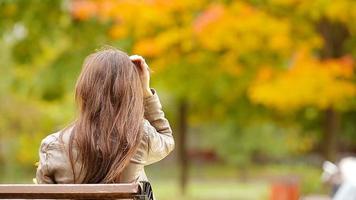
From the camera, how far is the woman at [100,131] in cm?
346

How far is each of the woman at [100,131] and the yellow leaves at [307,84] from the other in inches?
462

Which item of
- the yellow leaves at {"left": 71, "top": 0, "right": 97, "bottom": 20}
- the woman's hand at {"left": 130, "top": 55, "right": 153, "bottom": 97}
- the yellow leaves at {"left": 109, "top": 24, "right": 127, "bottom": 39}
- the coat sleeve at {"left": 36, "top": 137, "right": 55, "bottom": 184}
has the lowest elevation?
the coat sleeve at {"left": 36, "top": 137, "right": 55, "bottom": 184}

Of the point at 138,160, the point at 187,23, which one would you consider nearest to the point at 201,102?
the point at 187,23

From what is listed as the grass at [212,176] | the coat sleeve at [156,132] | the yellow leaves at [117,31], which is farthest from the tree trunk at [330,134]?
the coat sleeve at [156,132]

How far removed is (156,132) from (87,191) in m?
0.44

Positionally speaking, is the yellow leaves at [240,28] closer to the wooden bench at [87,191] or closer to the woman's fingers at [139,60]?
the woman's fingers at [139,60]

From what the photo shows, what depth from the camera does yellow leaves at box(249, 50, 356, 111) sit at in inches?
598

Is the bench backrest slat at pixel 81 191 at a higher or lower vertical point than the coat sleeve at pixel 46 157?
lower

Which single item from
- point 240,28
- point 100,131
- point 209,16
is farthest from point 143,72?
point 240,28

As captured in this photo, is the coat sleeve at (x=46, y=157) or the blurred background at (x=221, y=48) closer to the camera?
the coat sleeve at (x=46, y=157)

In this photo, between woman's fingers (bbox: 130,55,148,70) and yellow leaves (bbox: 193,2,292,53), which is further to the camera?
yellow leaves (bbox: 193,2,292,53)

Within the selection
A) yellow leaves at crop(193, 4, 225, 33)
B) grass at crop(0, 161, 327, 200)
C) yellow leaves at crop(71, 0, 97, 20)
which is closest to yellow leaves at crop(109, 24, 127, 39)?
yellow leaves at crop(71, 0, 97, 20)

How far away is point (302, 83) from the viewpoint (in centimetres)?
1522

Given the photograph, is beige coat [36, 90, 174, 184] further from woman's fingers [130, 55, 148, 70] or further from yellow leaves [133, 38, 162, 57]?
yellow leaves [133, 38, 162, 57]
